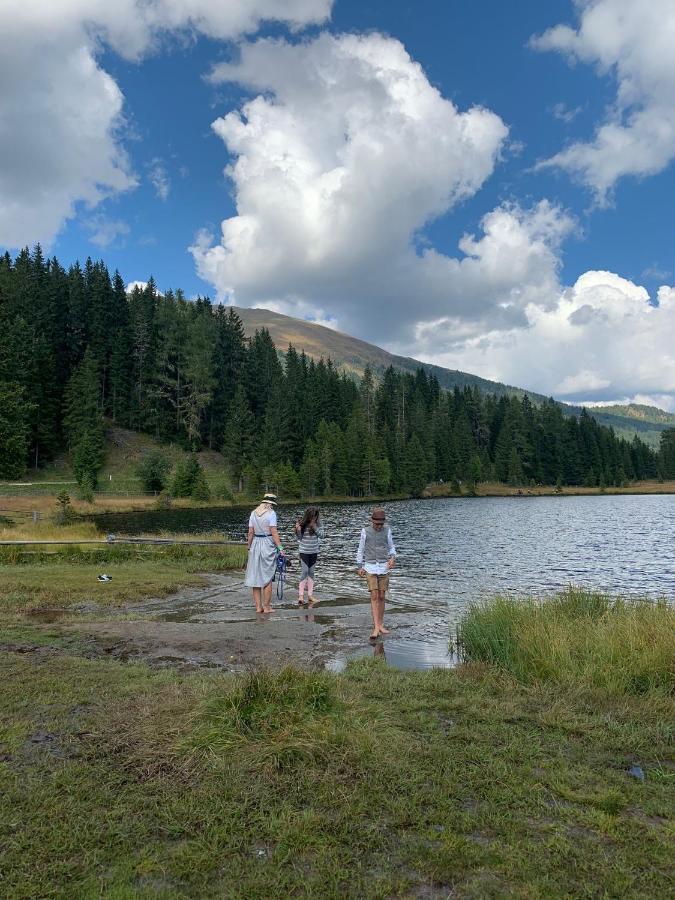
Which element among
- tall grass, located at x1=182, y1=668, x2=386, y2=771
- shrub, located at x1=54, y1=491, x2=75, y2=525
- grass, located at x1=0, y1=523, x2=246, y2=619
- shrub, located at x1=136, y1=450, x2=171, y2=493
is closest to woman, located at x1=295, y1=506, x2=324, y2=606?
grass, located at x1=0, y1=523, x2=246, y2=619

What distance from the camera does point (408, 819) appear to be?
14.8ft

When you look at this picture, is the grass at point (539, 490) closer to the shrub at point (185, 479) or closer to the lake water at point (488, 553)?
the shrub at point (185, 479)

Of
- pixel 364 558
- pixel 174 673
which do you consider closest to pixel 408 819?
pixel 174 673

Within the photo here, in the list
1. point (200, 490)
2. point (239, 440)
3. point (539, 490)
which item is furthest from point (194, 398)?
point (539, 490)

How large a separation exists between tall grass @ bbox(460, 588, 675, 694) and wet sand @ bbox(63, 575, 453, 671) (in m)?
1.14

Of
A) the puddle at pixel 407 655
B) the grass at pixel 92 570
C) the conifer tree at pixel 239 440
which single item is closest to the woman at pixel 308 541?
the puddle at pixel 407 655

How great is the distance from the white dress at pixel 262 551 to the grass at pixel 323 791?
5.87 metres

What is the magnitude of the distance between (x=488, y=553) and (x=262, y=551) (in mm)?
23254

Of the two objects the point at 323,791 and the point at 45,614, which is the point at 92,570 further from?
the point at 323,791

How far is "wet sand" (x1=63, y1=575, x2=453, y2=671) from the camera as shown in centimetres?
981

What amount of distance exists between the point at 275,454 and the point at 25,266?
53.9 m

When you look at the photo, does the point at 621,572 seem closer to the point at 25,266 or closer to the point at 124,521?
the point at 124,521

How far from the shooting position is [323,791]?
4898mm

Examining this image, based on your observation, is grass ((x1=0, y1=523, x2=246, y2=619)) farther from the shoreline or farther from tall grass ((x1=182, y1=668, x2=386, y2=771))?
the shoreline
